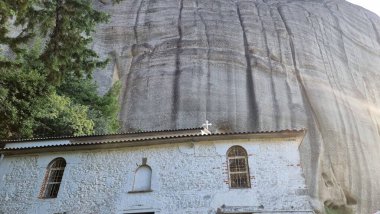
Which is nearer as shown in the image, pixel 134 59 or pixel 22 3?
pixel 22 3

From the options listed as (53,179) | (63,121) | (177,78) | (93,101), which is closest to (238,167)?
(53,179)

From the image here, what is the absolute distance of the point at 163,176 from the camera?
45.3ft

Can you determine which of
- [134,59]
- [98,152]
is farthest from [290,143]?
[134,59]

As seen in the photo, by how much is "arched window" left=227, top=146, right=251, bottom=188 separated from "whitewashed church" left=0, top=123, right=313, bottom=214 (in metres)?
0.03

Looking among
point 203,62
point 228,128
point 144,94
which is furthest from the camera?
point 203,62

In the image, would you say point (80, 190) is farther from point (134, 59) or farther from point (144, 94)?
point (134, 59)

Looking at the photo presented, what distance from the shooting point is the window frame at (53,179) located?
→ 14.3 m

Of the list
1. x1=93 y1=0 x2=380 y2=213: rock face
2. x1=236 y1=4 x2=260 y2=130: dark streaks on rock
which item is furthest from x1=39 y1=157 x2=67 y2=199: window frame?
x1=236 y1=4 x2=260 y2=130: dark streaks on rock

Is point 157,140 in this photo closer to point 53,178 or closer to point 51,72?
point 53,178

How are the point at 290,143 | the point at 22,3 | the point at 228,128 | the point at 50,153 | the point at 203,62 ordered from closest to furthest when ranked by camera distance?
the point at 22,3 → the point at 290,143 → the point at 50,153 → the point at 228,128 → the point at 203,62

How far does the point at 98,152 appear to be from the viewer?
48.6 feet

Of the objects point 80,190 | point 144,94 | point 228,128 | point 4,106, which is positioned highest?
point 144,94

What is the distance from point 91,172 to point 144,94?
13.3m

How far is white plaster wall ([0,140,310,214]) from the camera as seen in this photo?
1290cm
